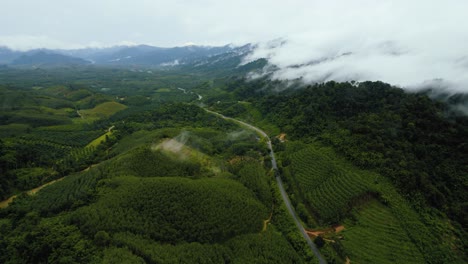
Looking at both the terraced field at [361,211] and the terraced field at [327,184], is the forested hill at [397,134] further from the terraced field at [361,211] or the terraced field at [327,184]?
the terraced field at [327,184]

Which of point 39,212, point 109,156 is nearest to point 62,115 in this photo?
point 109,156

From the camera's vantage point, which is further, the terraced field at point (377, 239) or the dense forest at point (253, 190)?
the terraced field at point (377, 239)

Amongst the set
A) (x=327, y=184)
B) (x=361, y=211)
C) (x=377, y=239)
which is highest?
(x=327, y=184)

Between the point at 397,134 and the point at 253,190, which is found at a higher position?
Answer: the point at 397,134

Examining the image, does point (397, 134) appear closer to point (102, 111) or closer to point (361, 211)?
point (361, 211)

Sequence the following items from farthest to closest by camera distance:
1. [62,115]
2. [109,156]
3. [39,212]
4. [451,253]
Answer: [62,115] < [109,156] < [39,212] < [451,253]

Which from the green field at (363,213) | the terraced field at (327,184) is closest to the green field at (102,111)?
the terraced field at (327,184)

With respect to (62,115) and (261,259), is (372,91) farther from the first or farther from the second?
(62,115)

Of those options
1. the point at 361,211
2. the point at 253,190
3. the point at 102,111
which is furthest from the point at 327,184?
the point at 102,111
